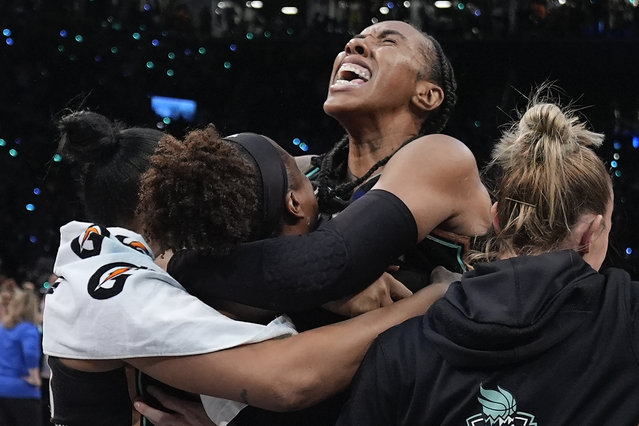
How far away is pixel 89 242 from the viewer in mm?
1602

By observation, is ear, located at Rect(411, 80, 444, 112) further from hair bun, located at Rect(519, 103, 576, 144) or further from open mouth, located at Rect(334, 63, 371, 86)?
hair bun, located at Rect(519, 103, 576, 144)

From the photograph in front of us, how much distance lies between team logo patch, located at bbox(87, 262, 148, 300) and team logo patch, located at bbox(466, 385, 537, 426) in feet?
1.98

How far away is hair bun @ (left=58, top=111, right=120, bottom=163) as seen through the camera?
1860 millimetres

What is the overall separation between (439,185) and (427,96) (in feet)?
1.34

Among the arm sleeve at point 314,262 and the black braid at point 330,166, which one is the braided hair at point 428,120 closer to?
the black braid at point 330,166

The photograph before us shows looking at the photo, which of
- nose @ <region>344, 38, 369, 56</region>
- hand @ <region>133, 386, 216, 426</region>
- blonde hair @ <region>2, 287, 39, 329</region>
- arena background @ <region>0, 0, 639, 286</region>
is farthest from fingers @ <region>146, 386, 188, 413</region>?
arena background @ <region>0, 0, 639, 286</region>

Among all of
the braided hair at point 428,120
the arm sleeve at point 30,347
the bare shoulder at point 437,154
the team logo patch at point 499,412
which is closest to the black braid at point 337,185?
the braided hair at point 428,120

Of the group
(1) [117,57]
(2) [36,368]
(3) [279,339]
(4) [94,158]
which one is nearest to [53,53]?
(1) [117,57]

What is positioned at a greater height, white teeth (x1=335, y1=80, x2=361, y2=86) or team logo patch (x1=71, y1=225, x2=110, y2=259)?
white teeth (x1=335, y1=80, x2=361, y2=86)

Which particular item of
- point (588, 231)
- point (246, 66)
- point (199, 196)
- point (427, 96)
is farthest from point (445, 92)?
point (246, 66)

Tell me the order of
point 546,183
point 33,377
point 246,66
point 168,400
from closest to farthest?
point 546,183 → point 168,400 → point 33,377 → point 246,66

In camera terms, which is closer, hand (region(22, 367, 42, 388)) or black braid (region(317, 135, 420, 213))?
black braid (region(317, 135, 420, 213))

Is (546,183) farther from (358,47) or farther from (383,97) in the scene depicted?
(358,47)

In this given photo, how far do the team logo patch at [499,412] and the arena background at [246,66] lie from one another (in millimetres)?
8182
